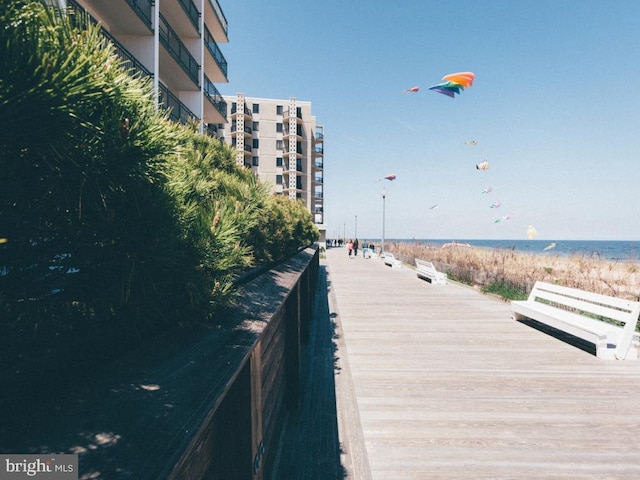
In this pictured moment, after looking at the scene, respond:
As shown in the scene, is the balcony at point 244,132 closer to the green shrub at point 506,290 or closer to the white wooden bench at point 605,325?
the green shrub at point 506,290

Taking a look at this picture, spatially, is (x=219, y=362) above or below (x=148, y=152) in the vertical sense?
below

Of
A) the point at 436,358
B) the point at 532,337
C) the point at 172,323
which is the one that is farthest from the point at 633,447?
the point at 172,323

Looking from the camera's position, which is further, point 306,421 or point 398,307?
point 398,307

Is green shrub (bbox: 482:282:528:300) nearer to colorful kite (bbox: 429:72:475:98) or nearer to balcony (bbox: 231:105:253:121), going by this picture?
colorful kite (bbox: 429:72:475:98)

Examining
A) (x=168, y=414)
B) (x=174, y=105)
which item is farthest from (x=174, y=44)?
(x=168, y=414)

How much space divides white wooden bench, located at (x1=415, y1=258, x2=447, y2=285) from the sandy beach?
4.45 feet

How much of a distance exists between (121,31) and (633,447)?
16105 mm

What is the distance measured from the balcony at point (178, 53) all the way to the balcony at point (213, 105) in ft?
4.68

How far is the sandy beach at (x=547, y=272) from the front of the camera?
10.3 metres

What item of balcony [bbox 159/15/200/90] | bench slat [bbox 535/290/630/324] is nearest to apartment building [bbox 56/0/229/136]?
balcony [bbox 159/15/200/90]

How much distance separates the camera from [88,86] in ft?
3.23

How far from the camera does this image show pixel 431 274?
13289 millimetres

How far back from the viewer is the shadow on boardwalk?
2.97 meters

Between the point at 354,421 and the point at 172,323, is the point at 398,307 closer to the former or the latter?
the point at 354,421
